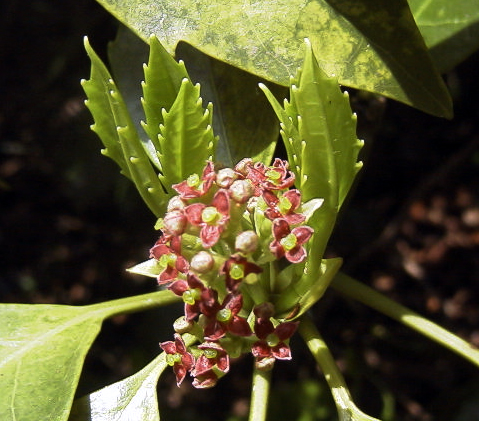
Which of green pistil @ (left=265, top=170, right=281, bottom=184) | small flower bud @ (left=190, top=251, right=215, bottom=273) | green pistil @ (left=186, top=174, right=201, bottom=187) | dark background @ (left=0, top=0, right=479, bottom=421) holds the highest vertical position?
green pistil @ (left=265, top=170, right=281, bottom=184)

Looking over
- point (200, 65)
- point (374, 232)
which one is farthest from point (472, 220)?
point (200, 65)

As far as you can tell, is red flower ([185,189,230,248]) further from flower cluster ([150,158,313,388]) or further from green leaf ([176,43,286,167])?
green leaf ([176,43,286,167])

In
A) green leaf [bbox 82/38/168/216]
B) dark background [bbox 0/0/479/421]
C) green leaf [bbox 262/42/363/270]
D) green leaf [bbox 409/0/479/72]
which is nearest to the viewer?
green leaf [bbox 262/42/363/270]

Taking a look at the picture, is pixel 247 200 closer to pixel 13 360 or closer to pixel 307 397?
pixel 13 360

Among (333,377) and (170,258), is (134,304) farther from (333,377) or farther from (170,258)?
(333,377)


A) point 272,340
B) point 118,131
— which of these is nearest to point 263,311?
point 272,340

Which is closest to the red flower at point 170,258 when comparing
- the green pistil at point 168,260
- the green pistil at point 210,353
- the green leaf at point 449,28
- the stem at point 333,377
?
the green pistil at point 168,260

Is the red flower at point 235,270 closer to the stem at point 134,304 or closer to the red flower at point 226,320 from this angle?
the red flower at point 226,320

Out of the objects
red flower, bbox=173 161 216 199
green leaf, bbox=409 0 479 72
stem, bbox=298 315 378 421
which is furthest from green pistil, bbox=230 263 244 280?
green leaf, bbox=409 0 479 72
